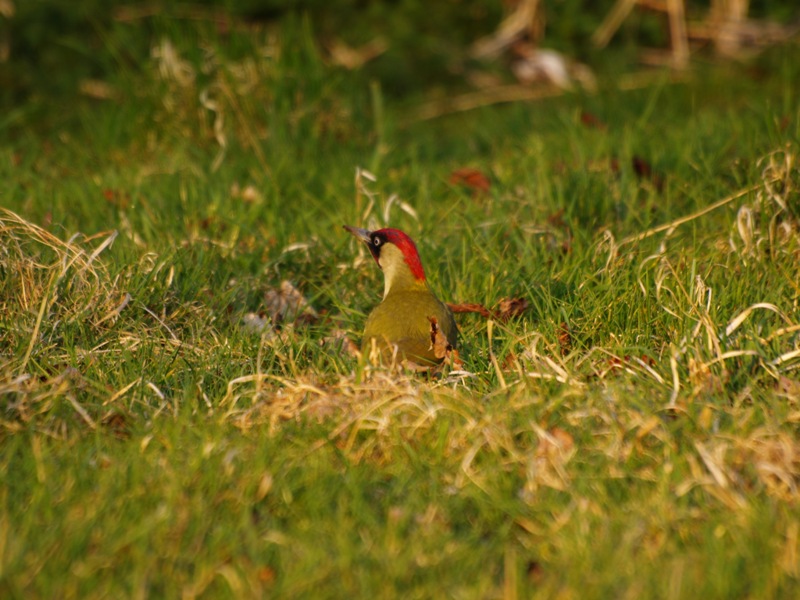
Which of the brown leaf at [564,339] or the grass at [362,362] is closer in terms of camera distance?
the grass at [362,362]

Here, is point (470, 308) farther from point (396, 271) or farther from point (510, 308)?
point (396, 271)

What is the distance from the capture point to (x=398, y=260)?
13.9ft

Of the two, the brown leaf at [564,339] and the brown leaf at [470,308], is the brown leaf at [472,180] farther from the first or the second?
the brown leaf at [564,339]

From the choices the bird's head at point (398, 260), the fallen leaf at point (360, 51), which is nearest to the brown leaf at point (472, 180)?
the bird's head at point (398, 260)

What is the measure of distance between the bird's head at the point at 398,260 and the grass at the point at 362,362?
269 millimetres

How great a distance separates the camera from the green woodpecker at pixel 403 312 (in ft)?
12.7

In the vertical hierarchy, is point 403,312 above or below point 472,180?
above

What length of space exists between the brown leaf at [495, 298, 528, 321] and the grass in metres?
0.04

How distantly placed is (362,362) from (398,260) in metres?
0.89

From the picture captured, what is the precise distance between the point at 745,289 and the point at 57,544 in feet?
8.50

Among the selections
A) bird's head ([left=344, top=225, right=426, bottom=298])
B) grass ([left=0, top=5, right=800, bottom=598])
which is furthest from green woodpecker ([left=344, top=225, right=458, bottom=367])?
grass ([left=0, top=5, right=800, bottom=598])

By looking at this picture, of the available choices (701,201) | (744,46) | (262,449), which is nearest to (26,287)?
(262,449)

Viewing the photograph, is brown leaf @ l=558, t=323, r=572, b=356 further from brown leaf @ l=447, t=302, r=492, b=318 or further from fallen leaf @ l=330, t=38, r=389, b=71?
fallen leaf @ l=330, t=38, r=389, b=71

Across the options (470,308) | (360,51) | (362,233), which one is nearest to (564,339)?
(470,308)
